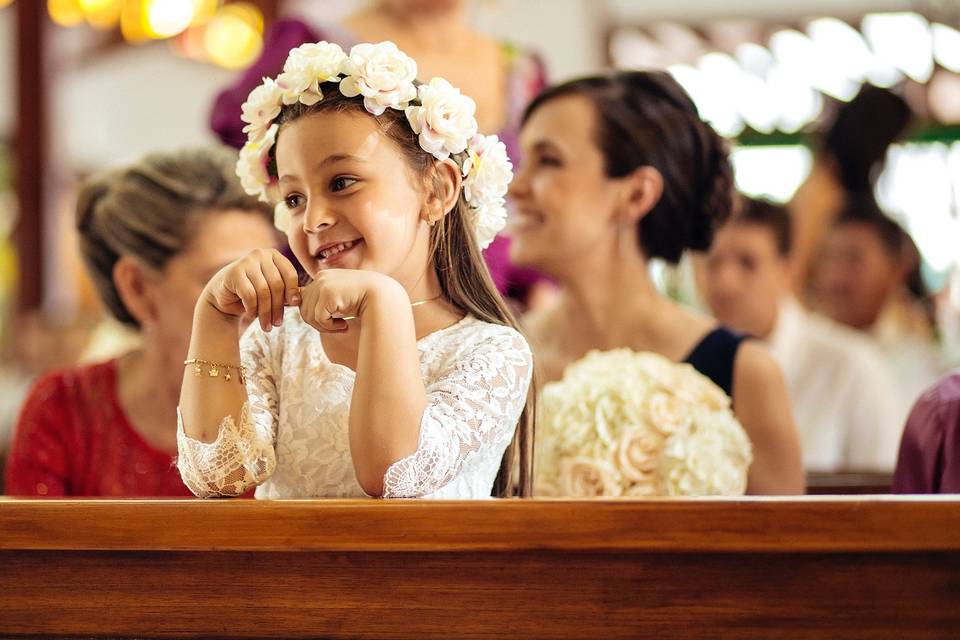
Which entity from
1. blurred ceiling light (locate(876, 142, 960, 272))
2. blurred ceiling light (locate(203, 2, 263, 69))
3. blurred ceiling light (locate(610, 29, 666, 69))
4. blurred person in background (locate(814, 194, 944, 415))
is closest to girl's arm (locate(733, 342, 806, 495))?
blurred person in background (locate(814, 194, 944, 415))

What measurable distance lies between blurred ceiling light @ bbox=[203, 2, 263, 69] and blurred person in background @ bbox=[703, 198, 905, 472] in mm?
6703

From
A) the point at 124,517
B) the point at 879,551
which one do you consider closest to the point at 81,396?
the point at 124,517

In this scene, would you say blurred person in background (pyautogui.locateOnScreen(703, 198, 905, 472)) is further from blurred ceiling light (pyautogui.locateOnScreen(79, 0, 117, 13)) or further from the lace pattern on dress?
blurred ceiling light (pyautogui.locateOnScreen(79, 0, 117, 13))

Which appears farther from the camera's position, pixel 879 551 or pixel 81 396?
pixel 81 396

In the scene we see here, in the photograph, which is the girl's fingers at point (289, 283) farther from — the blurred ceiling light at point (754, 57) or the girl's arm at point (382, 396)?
the blurred ceiling light at point (754, 57)

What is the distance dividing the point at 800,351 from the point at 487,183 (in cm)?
272

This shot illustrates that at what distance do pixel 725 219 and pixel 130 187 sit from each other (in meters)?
1.11

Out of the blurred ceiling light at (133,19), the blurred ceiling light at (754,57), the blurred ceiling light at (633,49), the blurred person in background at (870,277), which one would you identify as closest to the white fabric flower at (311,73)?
the blurred person in background at (870,277)

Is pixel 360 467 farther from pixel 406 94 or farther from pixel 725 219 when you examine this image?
pixel 725 219

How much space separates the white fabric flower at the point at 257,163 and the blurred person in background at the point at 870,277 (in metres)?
4.21

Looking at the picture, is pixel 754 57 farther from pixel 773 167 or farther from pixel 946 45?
pixel 946 45

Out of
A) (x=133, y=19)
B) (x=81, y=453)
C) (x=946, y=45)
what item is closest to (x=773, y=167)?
(x=946, y=45)

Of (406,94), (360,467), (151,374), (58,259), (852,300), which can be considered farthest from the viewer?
(58,259)

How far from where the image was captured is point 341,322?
1.44 metres
